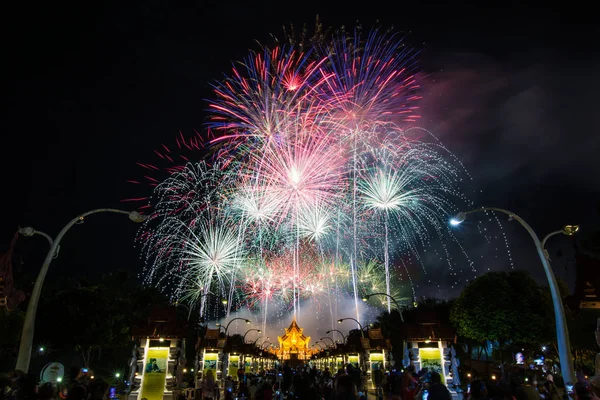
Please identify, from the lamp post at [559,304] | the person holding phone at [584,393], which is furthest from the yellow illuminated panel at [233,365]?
the person holding phone at [584,393]

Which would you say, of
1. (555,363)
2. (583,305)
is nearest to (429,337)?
(583,305)

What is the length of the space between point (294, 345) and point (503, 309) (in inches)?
3330

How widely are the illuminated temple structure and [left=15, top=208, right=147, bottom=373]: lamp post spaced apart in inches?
4186

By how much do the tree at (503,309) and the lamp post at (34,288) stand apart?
3777cm

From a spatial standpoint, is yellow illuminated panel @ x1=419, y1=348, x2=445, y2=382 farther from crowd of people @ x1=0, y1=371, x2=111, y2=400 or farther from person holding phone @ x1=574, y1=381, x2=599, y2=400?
crowd of people @ x1=0, y1=371, x2=111, y2=400

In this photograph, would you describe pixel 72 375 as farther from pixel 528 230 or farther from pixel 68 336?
pixel 68 336

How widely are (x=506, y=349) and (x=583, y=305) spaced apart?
3675cm

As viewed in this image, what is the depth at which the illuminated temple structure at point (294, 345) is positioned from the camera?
117531 mm

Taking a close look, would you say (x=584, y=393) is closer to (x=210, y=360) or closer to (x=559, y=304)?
(x=559, y=304)

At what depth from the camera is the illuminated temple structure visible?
118m

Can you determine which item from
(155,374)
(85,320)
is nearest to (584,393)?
(155,374)

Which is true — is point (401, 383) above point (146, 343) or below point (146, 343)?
below

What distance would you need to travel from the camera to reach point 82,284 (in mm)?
49000

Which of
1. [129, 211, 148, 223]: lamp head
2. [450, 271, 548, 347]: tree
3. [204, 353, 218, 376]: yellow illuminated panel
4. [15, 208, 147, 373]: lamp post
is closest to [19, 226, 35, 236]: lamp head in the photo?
[15, 208, 147, 373]: lamp post
